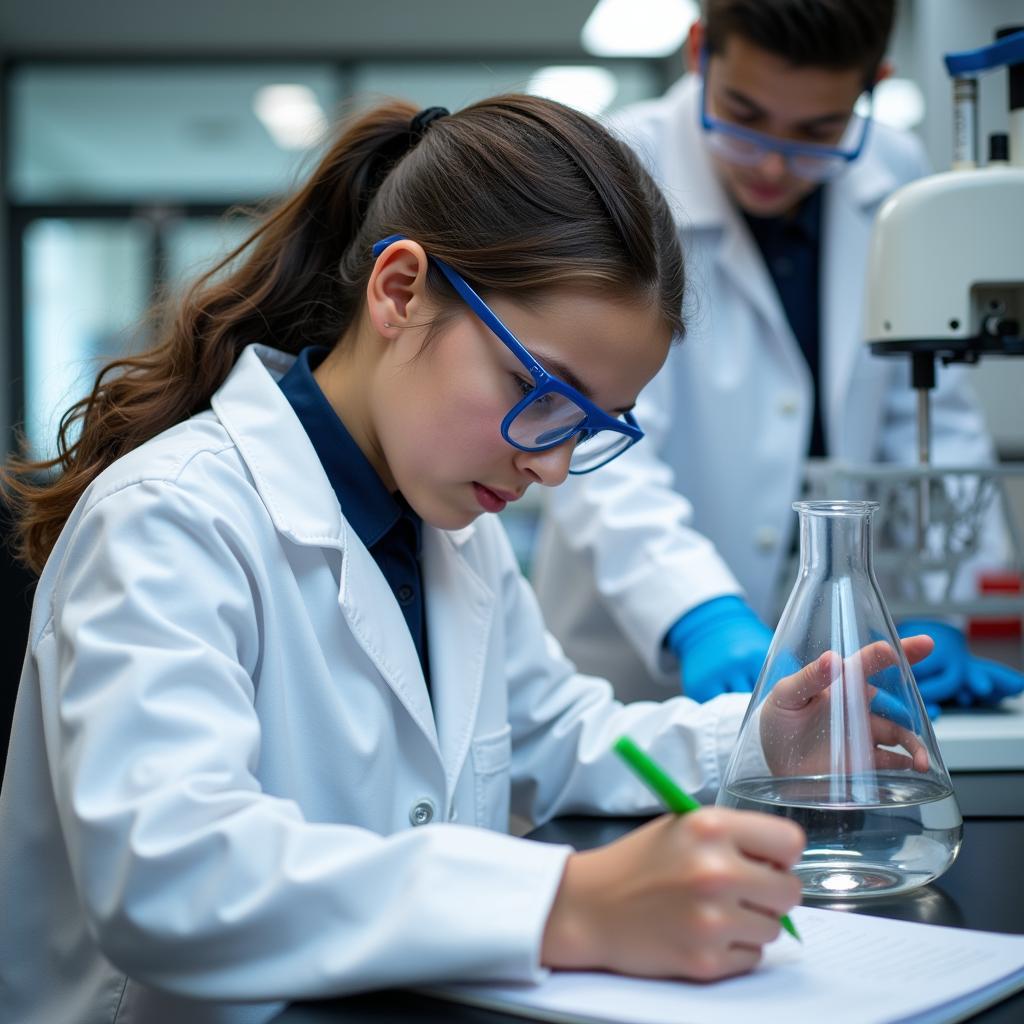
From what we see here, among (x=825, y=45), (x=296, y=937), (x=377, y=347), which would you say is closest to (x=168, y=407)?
(x=377, y=347)

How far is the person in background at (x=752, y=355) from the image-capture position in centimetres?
165

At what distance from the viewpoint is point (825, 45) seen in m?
1.63

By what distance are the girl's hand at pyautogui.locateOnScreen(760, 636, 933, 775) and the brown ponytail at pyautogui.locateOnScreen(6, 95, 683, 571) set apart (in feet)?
1.17

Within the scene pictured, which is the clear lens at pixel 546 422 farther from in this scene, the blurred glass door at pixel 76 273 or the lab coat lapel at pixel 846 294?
the blurred glass door at pixel 76 273

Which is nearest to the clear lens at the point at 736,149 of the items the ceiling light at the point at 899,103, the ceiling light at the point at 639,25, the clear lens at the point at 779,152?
the clear lens at the point at 779,152

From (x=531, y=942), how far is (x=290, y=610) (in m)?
0.40

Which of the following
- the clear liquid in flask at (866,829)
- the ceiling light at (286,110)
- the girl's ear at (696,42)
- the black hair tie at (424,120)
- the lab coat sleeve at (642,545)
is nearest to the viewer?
the clear liquid in flask at (866,829)

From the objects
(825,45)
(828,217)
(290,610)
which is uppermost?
(825,45)

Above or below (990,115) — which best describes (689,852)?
below

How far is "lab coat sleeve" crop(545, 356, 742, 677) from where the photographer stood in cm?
156

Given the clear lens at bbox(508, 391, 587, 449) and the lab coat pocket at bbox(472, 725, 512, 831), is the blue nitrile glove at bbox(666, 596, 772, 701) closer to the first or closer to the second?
the lab coat pocket at bbox(472, 725, 512, 831)

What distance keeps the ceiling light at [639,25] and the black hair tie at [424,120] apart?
385cm

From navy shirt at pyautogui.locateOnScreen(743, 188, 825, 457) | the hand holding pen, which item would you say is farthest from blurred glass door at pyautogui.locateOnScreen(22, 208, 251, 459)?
the hand holding pen

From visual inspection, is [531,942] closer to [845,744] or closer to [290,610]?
[845,744]
